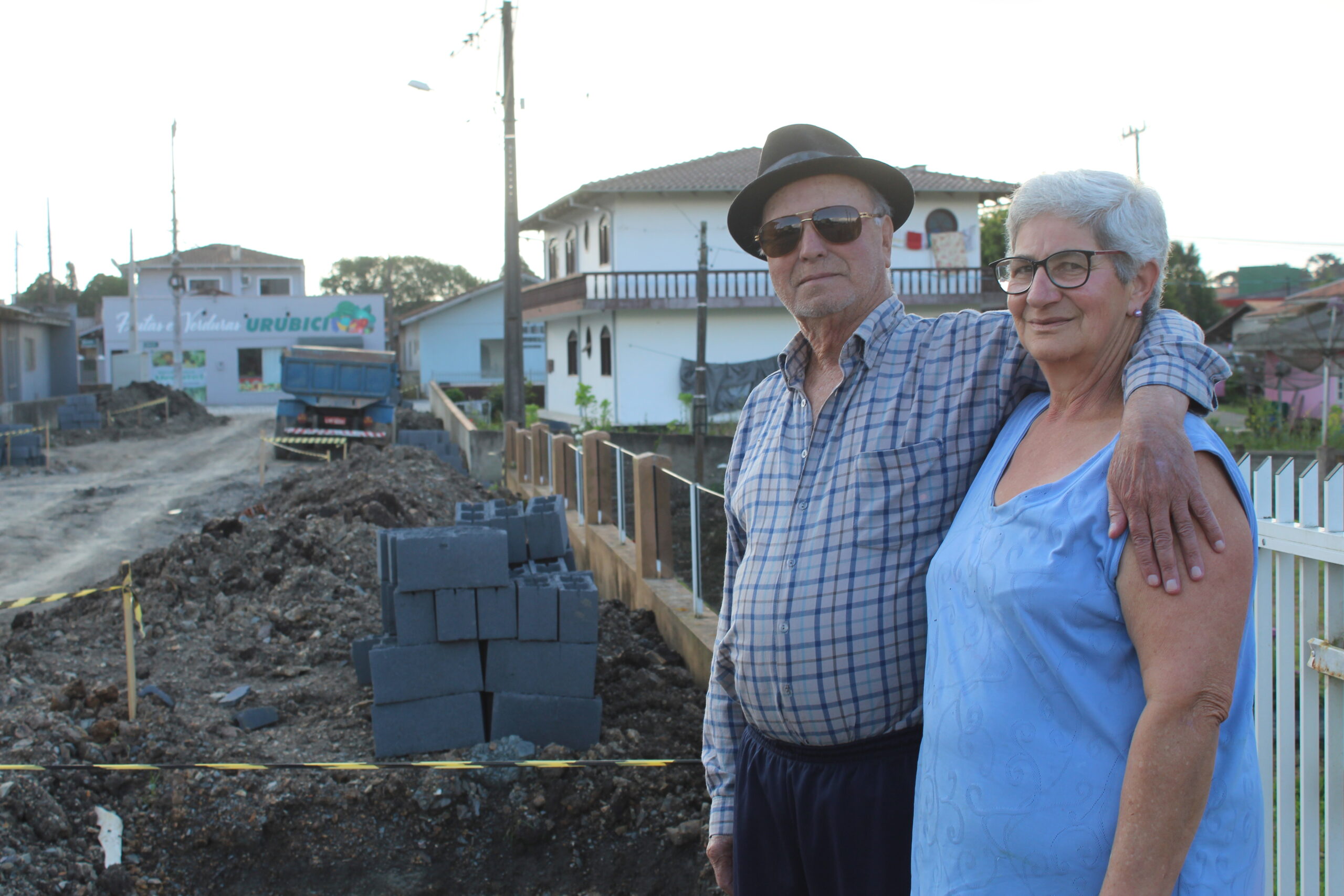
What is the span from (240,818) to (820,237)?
364 centimetres

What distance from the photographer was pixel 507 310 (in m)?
19.0

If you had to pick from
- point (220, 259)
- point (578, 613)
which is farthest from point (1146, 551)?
point (220, 259)

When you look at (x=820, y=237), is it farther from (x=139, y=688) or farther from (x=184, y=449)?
(x=184, y=449)

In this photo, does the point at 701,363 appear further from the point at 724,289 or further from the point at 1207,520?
the point at 1207,520

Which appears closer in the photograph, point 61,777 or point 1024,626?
point 1024,626

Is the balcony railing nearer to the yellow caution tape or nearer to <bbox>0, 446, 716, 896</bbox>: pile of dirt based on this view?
the yellow caution tape

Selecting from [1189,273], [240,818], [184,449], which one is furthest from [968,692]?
[1189,273]

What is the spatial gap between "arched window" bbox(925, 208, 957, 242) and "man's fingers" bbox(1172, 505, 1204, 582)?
101 ft

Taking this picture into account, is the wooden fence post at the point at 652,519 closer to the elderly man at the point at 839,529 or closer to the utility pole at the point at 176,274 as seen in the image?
the elderly man at the point at 839,529

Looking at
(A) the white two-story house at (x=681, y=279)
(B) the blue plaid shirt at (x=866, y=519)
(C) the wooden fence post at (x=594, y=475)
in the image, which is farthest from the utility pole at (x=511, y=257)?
(B) the blue plaid shirt at (x=866, y=519)

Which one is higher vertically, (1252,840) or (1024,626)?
(1024,626)

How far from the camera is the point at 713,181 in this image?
97.8 ft

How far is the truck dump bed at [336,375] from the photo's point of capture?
80.1 ft

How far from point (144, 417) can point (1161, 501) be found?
36.0 meters
